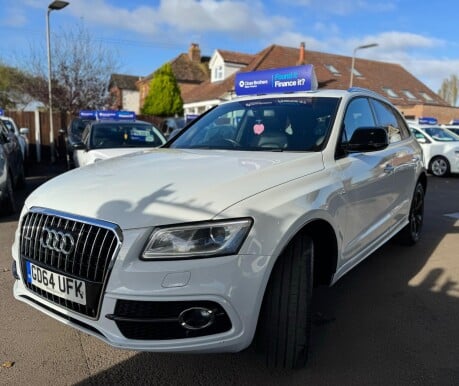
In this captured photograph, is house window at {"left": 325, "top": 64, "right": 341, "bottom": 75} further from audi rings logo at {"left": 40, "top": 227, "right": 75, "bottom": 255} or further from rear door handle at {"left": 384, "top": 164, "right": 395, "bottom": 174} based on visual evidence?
audi rings logo at {"left": 40, "top": 227, "right": 75, "bottom": 255}

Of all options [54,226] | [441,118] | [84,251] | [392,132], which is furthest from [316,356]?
[441,118]

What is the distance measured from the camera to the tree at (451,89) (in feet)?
205

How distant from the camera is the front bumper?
213 cm

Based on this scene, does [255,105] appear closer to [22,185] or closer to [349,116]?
[349,116]

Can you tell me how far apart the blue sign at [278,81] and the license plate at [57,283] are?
3.05 metres

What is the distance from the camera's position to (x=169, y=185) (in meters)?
2.47

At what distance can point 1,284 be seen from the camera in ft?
13.1

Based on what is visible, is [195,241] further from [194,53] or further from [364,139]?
[194,53]

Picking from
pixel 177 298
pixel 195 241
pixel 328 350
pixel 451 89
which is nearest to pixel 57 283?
pixel 177 298

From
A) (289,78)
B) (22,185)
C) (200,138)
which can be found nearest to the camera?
(200,138)

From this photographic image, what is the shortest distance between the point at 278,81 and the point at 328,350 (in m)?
3.16

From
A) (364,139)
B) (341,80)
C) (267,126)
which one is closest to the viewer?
(364,139)

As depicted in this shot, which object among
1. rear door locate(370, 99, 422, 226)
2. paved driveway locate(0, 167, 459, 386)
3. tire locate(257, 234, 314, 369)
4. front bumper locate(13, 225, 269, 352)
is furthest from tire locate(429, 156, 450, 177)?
front bumper locate(13, 225, 269, 352)

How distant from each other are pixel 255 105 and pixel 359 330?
2083 mm
